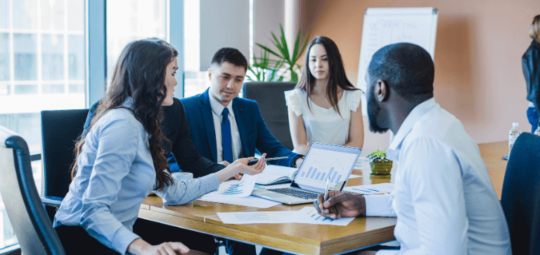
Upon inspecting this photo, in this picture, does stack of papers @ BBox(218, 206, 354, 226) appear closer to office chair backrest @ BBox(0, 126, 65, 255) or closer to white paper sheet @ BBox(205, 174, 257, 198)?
white paper sheet @ BBox(205, 174, 257, 198)

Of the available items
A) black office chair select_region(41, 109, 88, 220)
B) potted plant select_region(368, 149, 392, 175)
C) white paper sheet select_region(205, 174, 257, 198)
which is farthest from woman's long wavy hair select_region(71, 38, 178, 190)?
potted plant select_region(368, 149, 392, 175)

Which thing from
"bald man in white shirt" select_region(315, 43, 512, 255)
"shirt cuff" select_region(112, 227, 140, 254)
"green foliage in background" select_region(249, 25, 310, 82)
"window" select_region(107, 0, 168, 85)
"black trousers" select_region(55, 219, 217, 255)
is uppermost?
"window" select_region(107, 0, 168, 85)

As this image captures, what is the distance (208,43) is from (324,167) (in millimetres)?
2963

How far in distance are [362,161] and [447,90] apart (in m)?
2.52

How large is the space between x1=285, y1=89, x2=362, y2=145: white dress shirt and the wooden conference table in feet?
4.61

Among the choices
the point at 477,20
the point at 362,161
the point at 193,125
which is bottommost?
the point at 362,161

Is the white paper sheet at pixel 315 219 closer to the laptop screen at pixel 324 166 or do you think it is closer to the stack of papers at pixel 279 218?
the stack of papers at pixel 279 218

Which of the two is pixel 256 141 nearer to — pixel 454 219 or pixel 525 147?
pixel 525 147

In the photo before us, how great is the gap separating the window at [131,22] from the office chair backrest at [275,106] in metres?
1.14

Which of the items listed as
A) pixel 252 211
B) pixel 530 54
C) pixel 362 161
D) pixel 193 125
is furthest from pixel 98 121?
pixel 530 54

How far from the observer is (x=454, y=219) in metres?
1.04

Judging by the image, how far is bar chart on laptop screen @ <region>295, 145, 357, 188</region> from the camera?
1.80 metres

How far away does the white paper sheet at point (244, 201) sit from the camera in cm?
161

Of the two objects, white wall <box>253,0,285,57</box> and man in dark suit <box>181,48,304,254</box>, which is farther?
white wall <box>253,0,285,57</box>
